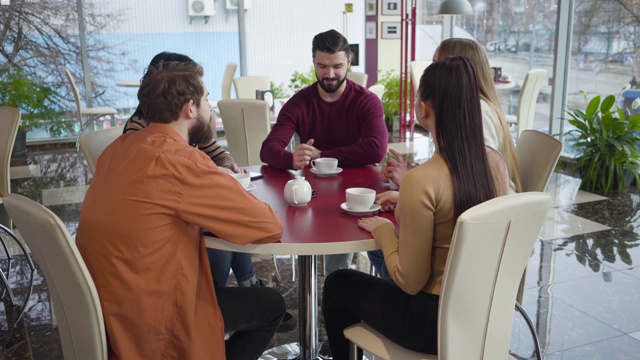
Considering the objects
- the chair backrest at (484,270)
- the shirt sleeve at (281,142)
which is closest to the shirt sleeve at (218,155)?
the shirt sleeve at (281,142)

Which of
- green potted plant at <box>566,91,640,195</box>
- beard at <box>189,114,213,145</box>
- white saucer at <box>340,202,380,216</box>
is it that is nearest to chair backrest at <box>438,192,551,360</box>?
white saucer at <box>340,202,380,216</box>

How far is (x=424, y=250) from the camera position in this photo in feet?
5.54

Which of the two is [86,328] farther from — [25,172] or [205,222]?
[25,172]

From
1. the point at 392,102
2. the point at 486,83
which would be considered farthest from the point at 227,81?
the point at 486,83

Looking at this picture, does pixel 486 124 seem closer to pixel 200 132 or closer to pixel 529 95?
pixel 200 132

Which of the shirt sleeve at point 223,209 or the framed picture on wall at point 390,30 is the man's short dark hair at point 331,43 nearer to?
the shirt sleeve at point 223,209

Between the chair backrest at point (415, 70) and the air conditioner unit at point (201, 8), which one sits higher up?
the air conditioner unit at point (201, 8)

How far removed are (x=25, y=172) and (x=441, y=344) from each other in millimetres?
5736

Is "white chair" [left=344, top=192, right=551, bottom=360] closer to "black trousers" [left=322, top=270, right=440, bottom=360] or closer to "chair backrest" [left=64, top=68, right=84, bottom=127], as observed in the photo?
"black trousers" [left=322, top=270, right=440, bottom=360]

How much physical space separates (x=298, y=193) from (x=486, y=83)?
0.97 meters

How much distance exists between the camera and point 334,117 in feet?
10.1

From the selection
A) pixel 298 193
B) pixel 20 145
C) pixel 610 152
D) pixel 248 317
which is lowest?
pixel 20 145

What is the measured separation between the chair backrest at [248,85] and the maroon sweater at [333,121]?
10.1ft

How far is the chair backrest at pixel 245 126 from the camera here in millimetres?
3746
